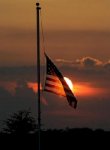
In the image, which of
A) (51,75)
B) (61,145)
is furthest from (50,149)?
(51,75)

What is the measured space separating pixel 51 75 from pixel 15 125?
56.3 ft

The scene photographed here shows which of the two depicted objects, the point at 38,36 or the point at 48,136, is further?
the point at 48,136

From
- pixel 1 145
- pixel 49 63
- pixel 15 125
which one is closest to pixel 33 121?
pixel 15 125

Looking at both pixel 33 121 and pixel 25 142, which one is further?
pixel 33 121

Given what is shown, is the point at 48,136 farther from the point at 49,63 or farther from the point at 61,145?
the point at 49,63

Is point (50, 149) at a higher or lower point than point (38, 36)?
lower

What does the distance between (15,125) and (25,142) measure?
151 inches

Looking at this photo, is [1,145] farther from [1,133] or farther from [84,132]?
[84,132]

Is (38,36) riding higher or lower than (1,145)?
higher

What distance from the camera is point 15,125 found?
2292 inches

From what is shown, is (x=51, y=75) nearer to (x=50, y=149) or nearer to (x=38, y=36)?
(x=38, y=36)

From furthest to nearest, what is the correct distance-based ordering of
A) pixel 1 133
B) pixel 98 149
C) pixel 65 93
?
1. pixel 1 133
2. pixel 98 149
3. pixel 65 93

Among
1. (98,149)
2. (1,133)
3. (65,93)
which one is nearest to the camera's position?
(65,93)

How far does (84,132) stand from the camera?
55.8 m
